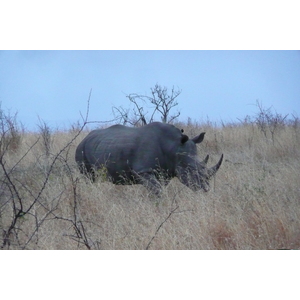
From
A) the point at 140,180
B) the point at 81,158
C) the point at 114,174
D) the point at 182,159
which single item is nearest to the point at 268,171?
the point at 182,159

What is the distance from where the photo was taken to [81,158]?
7.24 m

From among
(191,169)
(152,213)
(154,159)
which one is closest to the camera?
(152,213)

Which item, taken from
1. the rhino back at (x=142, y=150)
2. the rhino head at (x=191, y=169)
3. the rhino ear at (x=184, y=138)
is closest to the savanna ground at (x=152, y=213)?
the rhino head at (x=191, y=169)

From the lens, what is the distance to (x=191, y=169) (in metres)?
6.04

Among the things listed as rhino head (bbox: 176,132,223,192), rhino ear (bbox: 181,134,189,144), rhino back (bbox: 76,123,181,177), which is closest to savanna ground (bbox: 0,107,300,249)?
rhino head (bbox: 176,132,223,192)

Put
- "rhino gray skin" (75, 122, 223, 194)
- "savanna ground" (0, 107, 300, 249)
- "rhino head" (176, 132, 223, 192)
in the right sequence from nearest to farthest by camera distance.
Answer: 1. "savanna ground" (0, 107, 300, 249)
2. "rhino head" (176, 132, 223, 192)
3. "rhino gray skin" (75, 122, 223, 194)

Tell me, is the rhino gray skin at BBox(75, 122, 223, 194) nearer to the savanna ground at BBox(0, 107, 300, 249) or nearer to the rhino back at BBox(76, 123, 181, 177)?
the rhino back at BBox(76, 123, 181, 177)

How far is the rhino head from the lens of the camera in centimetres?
586

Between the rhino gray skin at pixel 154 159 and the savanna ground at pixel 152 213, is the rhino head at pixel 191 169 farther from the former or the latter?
the savanna ground at pixel 152 213

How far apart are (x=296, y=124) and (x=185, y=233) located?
4.78 meters

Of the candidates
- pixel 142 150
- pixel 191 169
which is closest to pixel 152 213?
pixel 191 169

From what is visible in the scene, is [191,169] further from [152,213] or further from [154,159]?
[152,213]

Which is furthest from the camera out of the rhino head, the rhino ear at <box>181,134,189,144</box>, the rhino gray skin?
the rhino ear at <box>181,134,189,144</box>

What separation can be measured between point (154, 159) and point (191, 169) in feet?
1.85
